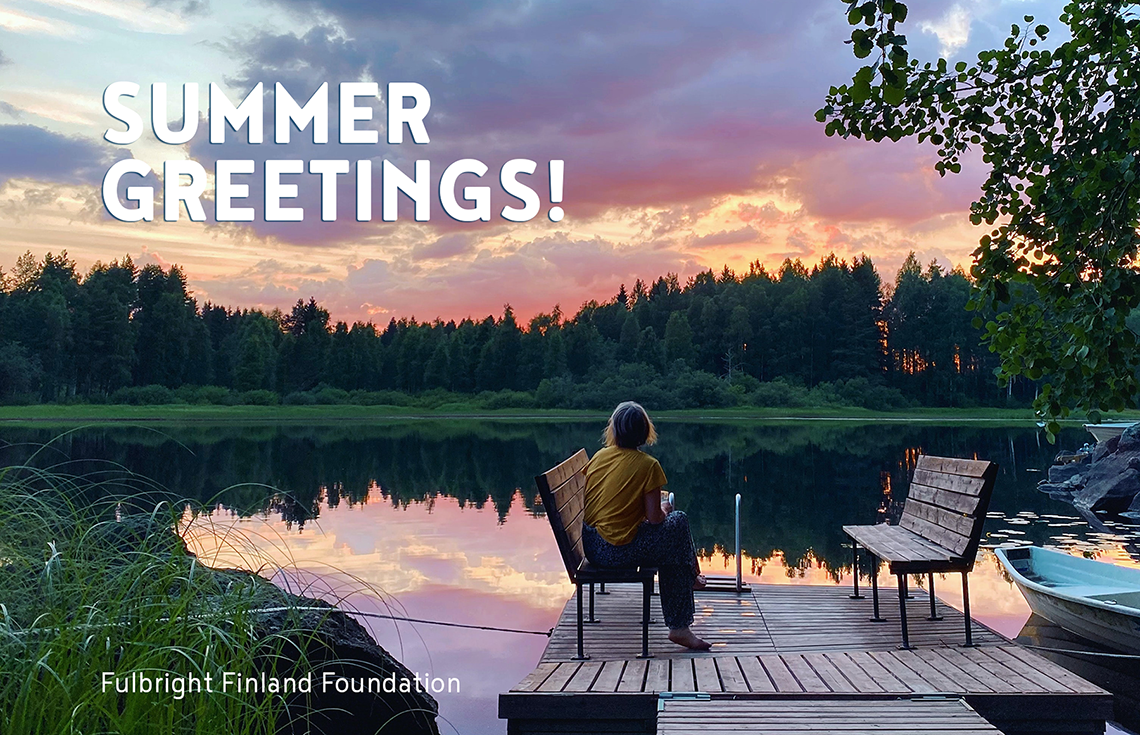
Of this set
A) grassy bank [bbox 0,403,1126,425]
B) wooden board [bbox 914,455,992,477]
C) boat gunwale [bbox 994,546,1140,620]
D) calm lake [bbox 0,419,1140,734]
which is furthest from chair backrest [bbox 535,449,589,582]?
grassy bank [bbox 0,403,1126,425]

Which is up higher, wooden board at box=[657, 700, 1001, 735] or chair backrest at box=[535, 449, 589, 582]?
chair backrest at box=[535, 449, 589, 582]

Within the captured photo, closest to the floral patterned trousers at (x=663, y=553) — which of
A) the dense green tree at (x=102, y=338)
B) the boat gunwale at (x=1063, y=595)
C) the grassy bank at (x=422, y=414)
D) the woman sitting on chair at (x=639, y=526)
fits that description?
the woman sitting on chair at (x=639, y=526)

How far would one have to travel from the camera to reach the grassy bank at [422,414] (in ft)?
209

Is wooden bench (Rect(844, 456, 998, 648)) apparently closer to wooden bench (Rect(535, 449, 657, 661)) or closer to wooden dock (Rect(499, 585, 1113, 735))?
wooden dock (Rect(499, 585, 1113, 735))

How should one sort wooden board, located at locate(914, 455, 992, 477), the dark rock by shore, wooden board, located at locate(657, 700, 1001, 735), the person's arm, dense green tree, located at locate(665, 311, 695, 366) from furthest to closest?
1. dense green tree, located at locate(665, 311, 695, 366)
2. the dark rock by shore
3. wooden board, located at locate(914, 455, 992, 477)
4. the person's arm
5. wooden board, located at locate(657, 700, 1001, 735)

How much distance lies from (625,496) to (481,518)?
43.1 ft

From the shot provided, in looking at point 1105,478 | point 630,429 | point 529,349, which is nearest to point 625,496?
point 630,429

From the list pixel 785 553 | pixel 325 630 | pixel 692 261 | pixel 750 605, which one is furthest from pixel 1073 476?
pixel 692 261

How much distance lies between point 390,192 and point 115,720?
267 inches

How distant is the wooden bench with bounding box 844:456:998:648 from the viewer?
588 centimetres

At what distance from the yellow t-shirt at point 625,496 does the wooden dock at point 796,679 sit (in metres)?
0.77

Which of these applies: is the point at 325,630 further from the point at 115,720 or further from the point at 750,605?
the point at 750,605

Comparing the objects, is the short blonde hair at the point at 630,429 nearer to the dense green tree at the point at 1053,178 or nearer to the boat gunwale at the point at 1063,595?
the dense green tree at the point at 1053,178

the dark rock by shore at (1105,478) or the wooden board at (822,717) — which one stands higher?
the wooden board at (822,717)
